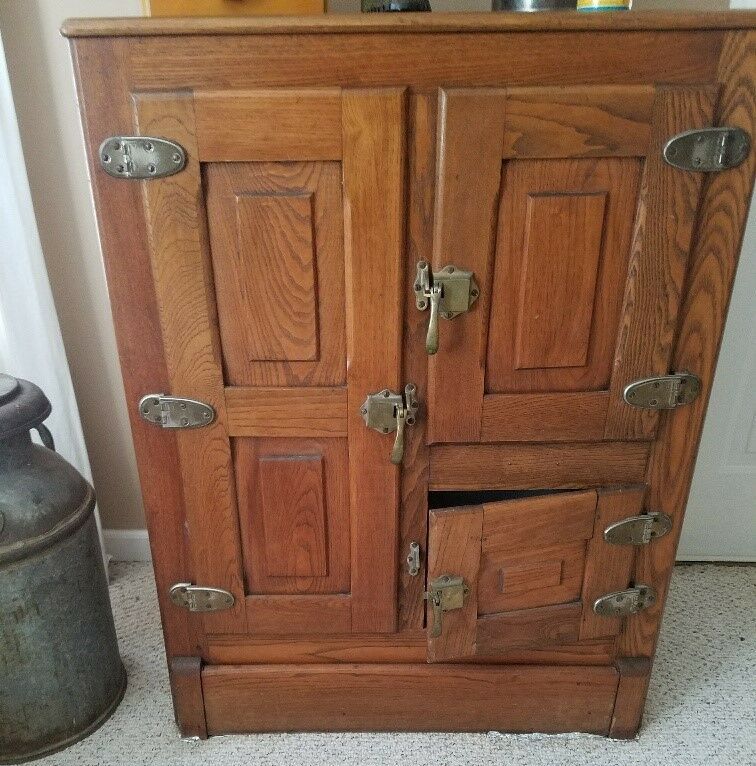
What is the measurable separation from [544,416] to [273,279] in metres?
0.45

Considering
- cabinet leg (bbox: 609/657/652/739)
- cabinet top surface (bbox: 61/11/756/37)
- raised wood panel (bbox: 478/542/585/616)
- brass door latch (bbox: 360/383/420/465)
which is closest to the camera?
cabinet top surface (bbox: 61/11/756/37)

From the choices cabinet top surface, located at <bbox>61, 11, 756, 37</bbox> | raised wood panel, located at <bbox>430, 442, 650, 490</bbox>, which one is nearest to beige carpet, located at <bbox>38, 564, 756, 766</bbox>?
raised wood panel, located at <bbox>430, 442, 650, 490</bbox>

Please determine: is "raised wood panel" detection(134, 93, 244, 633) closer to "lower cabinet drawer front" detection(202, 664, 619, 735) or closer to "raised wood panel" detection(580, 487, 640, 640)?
"lower cabinet drawer front" detection(202, 664, 619, 735)

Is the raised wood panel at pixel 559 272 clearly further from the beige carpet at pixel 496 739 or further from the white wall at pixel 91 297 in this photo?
the beige carpet at pixel 496 739

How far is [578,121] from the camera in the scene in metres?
0.87

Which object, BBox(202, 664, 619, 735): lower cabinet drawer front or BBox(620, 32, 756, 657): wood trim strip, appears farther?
BBox(202, 664, 619, 735): lower cabinet drawer front

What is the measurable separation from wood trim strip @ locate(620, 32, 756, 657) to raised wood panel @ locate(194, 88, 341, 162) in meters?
0.52

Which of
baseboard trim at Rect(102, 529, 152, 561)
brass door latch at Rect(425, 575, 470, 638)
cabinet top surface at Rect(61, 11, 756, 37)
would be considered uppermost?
cabinet top surface at Rect(61, 11, 756, 37)

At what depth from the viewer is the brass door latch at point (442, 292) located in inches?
36.3

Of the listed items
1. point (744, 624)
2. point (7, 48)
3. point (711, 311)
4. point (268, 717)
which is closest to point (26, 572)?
point (268, 717)

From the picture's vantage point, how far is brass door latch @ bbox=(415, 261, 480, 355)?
922 millimetres

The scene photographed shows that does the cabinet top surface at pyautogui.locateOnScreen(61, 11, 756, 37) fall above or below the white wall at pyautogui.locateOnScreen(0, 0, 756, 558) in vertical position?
above

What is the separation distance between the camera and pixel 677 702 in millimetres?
1369

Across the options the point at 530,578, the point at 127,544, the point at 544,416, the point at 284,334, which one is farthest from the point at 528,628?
the point at 127,544
